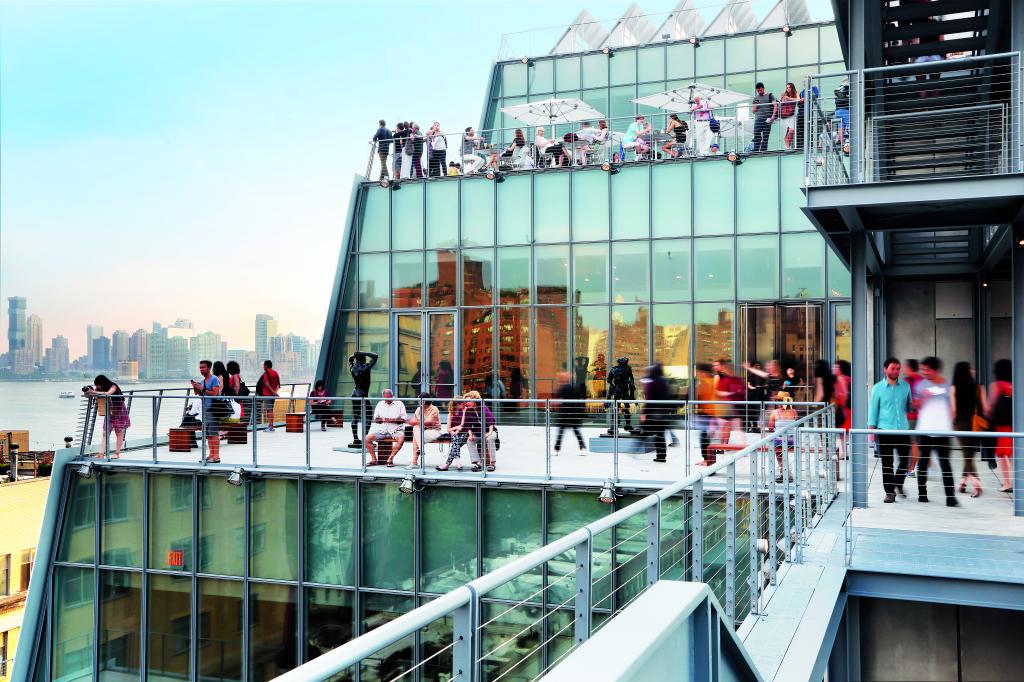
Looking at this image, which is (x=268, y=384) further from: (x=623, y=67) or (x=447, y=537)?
(x=623, y=67)

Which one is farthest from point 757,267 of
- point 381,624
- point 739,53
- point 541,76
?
point 541,76

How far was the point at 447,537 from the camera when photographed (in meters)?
12.8

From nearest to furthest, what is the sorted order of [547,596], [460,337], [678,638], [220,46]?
[678,638] < [547,596] < [460,337] < [220,46]

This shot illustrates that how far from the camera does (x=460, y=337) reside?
20.9 meters

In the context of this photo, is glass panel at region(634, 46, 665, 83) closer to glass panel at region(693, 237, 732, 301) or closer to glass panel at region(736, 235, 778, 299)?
glass panel at region(693, 237, 732, 301)

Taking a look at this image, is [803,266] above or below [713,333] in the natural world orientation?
above

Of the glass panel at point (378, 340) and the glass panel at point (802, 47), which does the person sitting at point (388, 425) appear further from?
the glass panel at point (802, 47)

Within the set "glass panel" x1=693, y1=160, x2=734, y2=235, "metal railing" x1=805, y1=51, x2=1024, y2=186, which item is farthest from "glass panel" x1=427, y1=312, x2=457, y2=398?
"metal railing" x1=805, y1=51, x2=1024, y2=186

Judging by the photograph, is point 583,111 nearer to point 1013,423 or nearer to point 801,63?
point 801,63

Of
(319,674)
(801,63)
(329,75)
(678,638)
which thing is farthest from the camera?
(329,75)

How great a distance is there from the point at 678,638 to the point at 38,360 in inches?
2012

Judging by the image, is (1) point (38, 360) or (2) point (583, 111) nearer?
(2) point (583, 111)

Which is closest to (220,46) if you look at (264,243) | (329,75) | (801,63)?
(329,75)

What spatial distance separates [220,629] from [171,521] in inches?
80.5
